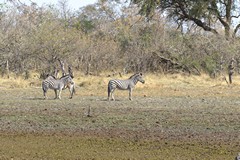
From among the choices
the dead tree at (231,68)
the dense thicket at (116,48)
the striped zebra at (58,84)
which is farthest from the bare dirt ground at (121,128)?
the dense thicket at (116,48)

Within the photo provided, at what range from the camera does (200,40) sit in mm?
Result: 41000

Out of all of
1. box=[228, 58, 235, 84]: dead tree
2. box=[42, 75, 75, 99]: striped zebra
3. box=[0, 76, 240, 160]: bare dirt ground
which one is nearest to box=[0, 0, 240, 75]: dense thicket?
box=[228, 58, 235, 84]: dead tree

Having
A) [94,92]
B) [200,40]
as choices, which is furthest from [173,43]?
[94,92]

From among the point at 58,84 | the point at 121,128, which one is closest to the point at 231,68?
the point at 58,84

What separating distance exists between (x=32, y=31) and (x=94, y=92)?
1508 cm

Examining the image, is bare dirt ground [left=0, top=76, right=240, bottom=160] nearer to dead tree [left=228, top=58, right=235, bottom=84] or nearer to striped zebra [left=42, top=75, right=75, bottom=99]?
striped zebra [left=42, top=75, right=75, bottom=99]

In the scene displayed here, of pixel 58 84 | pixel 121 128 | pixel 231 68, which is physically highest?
pixel 231 68

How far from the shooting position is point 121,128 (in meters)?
15.6

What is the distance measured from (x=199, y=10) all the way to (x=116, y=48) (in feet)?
40.5

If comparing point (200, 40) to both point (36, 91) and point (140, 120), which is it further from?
point (140, 120)

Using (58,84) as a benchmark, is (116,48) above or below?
above

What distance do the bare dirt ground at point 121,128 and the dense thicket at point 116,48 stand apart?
14.5m

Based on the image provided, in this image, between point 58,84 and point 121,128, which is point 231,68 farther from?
point 121,128

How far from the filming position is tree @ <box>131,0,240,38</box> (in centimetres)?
3841
